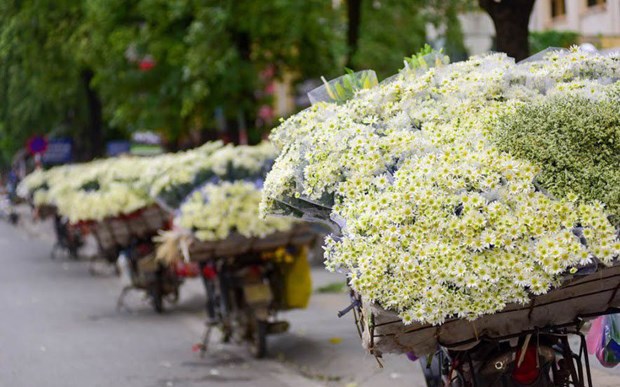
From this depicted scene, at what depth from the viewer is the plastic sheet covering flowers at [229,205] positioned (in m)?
9.82

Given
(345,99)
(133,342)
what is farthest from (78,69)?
(345,99)

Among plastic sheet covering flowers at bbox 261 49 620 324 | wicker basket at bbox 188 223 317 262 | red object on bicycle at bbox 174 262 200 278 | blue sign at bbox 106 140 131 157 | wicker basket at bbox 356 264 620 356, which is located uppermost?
plastic sheet covering flowers at bbox 261 49 620 324

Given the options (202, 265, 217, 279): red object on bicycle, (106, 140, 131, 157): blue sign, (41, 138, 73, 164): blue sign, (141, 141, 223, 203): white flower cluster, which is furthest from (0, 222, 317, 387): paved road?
(106, 140, 131, 157): blue sign

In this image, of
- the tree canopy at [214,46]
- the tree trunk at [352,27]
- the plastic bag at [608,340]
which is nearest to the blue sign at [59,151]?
the tree canopy at [214,46]

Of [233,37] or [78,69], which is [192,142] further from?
[233,37]

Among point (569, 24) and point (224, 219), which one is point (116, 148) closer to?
point (569, 24)

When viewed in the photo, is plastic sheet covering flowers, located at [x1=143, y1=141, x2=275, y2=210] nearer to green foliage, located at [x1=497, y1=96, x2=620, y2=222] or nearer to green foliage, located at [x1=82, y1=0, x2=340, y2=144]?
green foliage, located at [x1=497, y1=96, x2=620, y2=222]

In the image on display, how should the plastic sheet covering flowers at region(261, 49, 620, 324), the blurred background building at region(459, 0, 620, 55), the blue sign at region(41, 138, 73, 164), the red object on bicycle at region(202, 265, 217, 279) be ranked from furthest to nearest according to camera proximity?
1. the blue sign at region(41, 138, 73, 164)
2. the blurred background building at region(459, 0, 620, 55)
3. the red object on bicycle at region(202, 265, 217, 279)
4. the plastic sheet covering flowers at region(261, 49, 620, 324)

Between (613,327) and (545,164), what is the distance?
4.19ft

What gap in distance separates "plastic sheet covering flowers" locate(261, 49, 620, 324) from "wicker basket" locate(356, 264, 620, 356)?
0.49 ft

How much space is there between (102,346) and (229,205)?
265cm

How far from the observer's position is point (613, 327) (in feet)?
17.4

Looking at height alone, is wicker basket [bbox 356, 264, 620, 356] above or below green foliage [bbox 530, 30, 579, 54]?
below

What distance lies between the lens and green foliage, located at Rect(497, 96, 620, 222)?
4383 mm
